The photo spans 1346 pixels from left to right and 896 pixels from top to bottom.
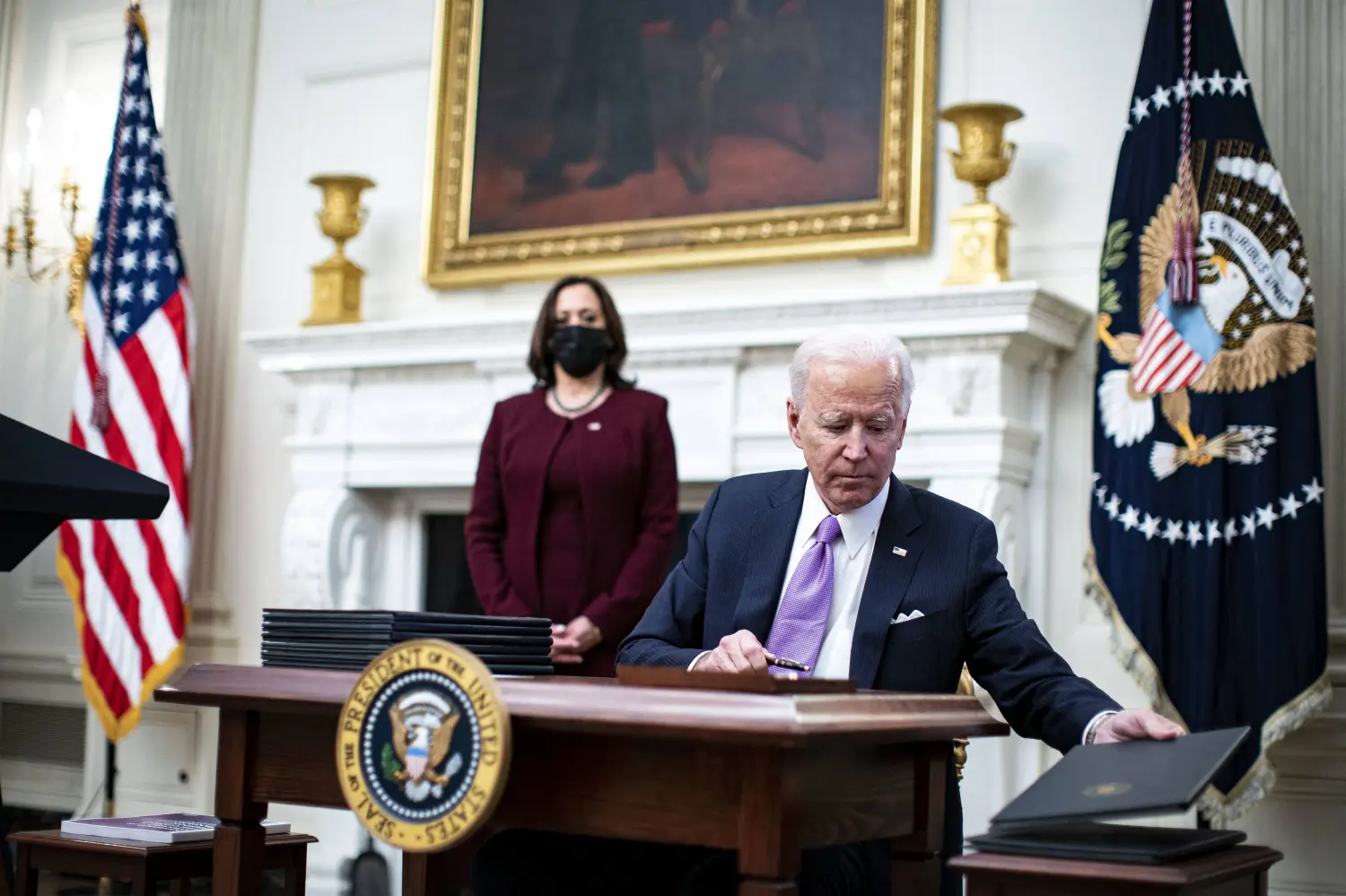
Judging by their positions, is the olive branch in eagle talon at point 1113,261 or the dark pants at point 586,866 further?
the olive branch in eagle talon at point 1113,261

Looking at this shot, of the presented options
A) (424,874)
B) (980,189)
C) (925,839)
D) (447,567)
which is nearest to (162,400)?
(447,567)

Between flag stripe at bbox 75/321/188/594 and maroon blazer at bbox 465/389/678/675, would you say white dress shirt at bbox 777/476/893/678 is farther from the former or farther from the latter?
flag stripe at bbox 75/321/188/594

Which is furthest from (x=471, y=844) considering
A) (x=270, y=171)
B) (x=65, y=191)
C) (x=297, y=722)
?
(x=65, y=191)

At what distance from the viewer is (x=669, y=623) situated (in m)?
2.71

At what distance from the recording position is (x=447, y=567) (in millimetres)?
5957

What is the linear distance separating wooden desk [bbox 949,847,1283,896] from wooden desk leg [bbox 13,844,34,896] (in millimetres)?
1910

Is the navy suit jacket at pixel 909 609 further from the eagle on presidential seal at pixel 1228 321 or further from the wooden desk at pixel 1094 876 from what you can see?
the eagle on presidential seal at pixel 1228 321

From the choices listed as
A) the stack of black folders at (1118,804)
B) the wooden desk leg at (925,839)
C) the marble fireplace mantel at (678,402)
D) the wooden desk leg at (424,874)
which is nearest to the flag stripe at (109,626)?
the marble fireplace mantel at (678,402)

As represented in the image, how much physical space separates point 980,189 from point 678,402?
1.19 meters

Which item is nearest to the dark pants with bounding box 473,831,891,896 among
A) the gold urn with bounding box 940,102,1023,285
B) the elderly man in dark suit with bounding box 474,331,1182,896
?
the elderly man in dark suit with bounding box 474,331,1182,896

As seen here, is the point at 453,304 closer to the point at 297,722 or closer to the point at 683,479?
the point at 683,479

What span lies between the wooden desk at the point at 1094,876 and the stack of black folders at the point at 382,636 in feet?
2.45

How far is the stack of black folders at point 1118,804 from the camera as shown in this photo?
185cm

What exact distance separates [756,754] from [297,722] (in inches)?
29.4
